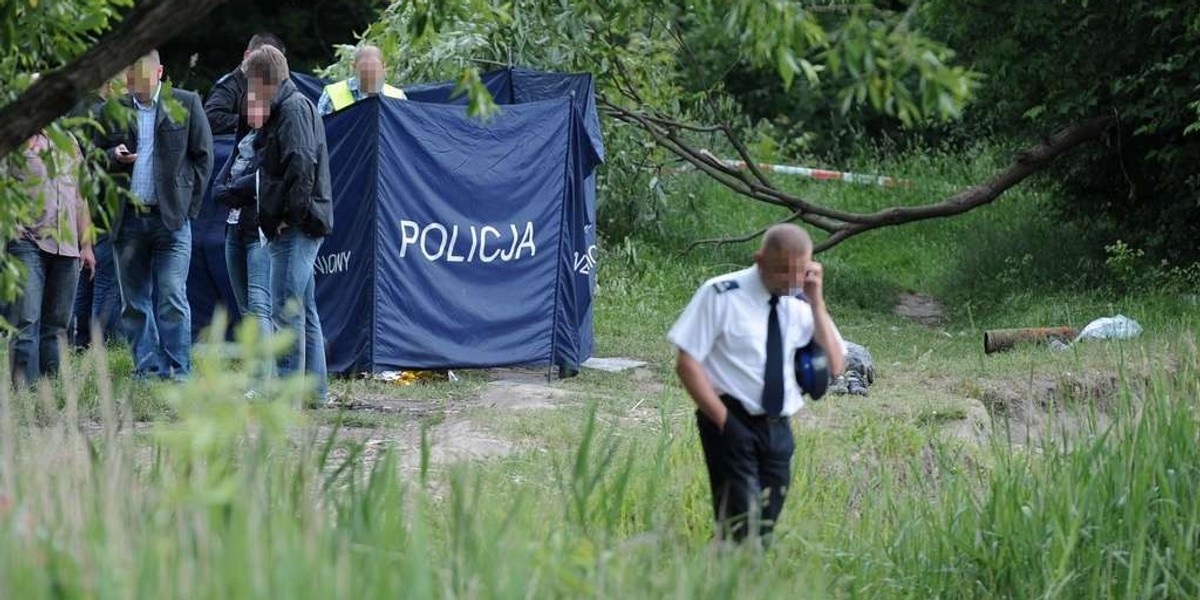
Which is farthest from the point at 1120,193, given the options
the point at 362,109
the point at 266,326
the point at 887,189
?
the point at 266,326

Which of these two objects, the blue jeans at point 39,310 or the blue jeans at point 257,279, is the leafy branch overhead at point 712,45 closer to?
the blue jeans at point 257,279

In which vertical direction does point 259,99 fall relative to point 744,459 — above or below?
above

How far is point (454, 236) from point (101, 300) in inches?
87.6

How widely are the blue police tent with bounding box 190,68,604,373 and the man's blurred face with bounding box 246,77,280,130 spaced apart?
130 cm

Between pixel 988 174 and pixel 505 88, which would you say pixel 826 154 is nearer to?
pixel 988 174

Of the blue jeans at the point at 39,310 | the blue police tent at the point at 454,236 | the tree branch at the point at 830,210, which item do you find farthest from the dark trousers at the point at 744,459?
the tree branch at the point at 830,210

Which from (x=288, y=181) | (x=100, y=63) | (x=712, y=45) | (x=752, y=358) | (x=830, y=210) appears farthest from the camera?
(x=830, y=210)

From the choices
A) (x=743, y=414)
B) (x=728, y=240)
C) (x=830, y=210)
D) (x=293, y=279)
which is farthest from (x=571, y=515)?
(x=830, y=210)

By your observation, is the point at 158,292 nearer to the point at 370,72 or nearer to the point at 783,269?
the point at 370,72

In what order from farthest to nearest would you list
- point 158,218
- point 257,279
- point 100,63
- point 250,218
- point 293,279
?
point 158,218 → point 250,218 → point 257,279 → point 293,279 → point 100,63

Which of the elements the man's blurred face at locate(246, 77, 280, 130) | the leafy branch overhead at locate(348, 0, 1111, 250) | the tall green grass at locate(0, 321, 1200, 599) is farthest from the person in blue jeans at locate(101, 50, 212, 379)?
the tall green grass at locate(0, 321, 1200, 599)

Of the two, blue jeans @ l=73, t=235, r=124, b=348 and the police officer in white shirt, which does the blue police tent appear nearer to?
blue jeans @ l=73, t=235, r=124, b=348

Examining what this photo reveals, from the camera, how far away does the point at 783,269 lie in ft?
18.7

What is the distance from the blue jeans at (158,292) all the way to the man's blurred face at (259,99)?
0.99 metres
